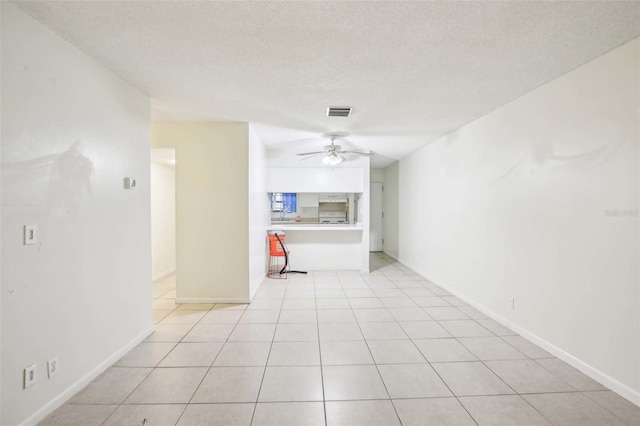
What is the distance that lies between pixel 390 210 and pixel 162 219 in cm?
534

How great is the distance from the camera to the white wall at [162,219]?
5.15 meters

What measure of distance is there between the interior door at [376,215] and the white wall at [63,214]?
253 inches

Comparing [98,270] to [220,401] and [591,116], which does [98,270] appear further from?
[591,116]

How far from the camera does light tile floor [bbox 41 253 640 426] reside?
1.84 metres

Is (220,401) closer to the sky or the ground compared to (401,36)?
closer to the ground

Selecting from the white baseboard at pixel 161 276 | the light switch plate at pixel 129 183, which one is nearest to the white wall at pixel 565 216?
the light switch plate at pixel 129 183

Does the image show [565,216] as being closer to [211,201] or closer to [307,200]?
[211,201]

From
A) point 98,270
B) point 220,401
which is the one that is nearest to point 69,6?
point 98,270

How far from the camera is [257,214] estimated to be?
15.5ft

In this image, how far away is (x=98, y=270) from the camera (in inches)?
89.7

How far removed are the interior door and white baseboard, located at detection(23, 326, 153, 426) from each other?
651 cm

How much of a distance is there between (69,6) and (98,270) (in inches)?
71.0

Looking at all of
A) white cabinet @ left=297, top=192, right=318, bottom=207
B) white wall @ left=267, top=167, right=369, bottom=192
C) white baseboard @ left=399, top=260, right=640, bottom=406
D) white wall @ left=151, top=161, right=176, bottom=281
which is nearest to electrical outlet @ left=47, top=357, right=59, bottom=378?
white wall @ left=151, top=161, right=176, bottom=281

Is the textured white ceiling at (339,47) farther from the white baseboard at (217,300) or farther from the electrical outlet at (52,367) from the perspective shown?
the white baseboard at (217,300)
